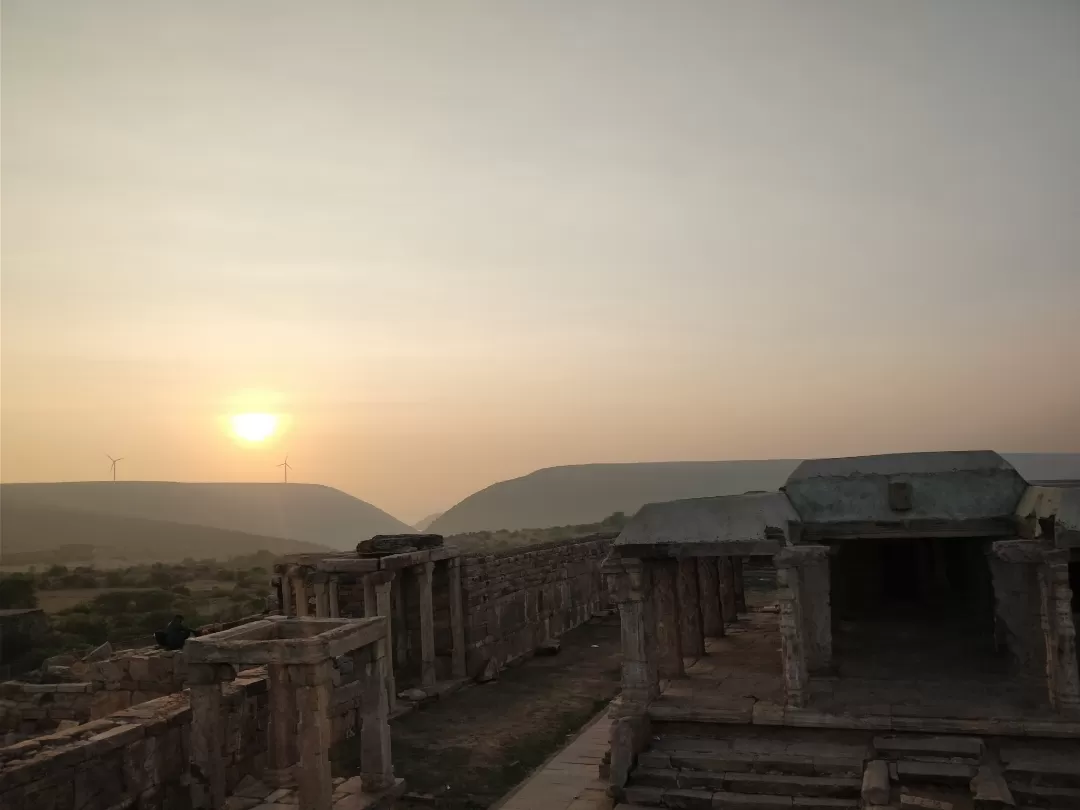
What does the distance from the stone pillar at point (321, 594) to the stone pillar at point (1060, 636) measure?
12.8 metres

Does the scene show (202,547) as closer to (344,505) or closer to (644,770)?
(644,770)

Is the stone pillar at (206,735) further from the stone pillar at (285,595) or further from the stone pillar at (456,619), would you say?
the stone pillar at (456,619)

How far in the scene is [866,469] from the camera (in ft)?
43.6

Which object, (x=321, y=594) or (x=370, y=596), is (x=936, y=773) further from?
(x=321, y=594)

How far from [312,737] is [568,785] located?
4171 mm

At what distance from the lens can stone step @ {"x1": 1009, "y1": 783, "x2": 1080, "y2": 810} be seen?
9086 millimetres

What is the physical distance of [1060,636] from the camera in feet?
33.3

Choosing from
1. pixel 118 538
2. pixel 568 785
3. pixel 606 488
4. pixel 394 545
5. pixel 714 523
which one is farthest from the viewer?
pixel 606 488

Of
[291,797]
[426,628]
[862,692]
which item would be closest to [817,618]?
[862,692]

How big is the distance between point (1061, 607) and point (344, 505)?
18981 cm

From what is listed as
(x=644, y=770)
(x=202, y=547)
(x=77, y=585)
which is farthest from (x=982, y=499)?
(x=202, y=547)

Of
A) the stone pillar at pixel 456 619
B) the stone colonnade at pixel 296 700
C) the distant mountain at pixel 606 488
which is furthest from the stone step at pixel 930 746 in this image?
the distant mountain at pixel 606 488

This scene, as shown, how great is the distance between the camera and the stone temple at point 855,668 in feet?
32.6

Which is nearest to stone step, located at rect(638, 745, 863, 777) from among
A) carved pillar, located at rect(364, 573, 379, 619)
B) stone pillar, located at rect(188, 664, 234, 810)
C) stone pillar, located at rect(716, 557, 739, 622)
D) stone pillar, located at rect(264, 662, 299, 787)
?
stone pillar, located at rect(264, 662, 299, 787)
